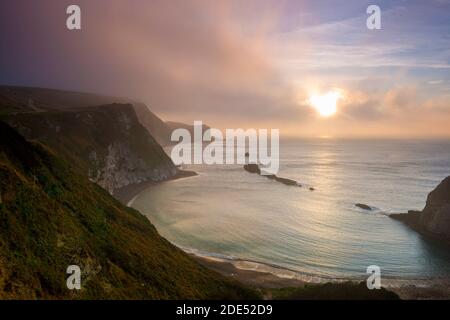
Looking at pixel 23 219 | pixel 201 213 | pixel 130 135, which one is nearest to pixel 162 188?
pixel 130 135

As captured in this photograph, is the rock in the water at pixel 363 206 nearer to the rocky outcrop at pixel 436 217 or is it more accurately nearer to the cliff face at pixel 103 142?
the rocky outcrop at pixel 436 217

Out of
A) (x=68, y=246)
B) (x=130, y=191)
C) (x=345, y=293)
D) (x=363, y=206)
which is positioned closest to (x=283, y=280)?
(x=345, y=293)

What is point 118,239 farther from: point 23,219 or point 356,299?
point 356,299

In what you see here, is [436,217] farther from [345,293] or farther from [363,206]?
[345,293]

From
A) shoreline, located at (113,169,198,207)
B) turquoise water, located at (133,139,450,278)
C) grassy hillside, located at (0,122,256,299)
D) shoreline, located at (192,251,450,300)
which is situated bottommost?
shoreline, located at (192,251,450,300)

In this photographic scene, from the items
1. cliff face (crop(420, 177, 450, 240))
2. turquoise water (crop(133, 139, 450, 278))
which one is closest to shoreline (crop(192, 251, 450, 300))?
turquoise water (crop(133, 139, 450, 278))

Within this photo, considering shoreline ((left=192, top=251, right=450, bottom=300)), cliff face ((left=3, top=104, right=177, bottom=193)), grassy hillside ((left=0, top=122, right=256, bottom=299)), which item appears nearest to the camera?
grassy hillside ((left=0, top=122, right=256, bottom=299))

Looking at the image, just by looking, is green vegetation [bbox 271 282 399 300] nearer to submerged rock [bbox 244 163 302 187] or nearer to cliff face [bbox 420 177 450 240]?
cliff face [bbox 420 177 450 240]
